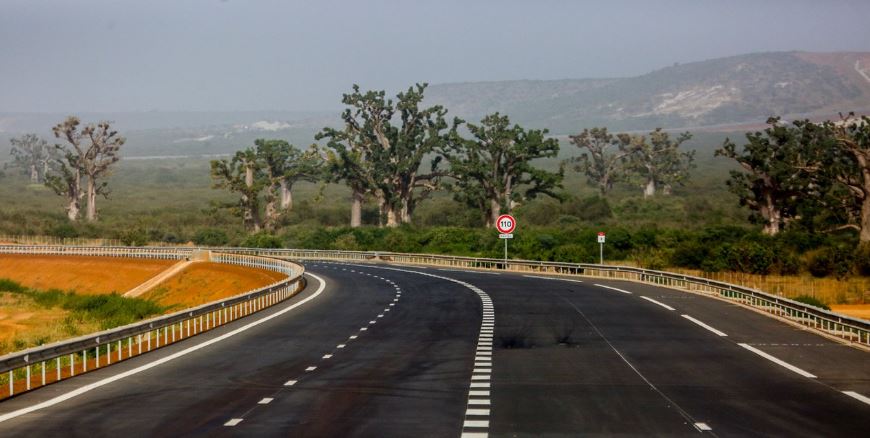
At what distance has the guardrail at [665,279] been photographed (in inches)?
1208

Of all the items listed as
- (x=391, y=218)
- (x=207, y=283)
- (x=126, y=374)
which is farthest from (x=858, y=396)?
(x=391, y=218)

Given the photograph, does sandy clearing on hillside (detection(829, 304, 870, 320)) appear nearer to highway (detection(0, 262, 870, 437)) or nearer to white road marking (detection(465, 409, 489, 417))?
highway (detection(0, 262, 870, 437))

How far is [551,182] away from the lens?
110 m

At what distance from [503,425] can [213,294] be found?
51406 mm

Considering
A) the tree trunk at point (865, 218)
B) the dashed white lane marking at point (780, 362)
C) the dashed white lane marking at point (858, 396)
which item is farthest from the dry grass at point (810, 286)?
the dashed white lane marking at point (858, 396)

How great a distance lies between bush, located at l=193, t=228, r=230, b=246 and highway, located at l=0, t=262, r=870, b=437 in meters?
85.0

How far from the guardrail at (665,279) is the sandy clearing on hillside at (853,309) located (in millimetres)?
3550

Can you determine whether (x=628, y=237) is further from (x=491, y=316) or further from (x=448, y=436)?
(x=448, y=436)

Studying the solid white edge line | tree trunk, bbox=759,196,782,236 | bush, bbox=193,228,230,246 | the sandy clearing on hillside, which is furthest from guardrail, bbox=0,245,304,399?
bush, bbox=193,228,230,246

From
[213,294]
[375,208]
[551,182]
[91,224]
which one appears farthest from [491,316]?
[375,208]

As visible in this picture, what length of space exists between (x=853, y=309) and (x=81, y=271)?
5326 cm

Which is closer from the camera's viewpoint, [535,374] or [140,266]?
[535,374]

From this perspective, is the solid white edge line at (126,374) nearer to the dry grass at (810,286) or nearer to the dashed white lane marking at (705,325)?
the dashed white lane marking at (705,325)

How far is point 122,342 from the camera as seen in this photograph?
32750mm
